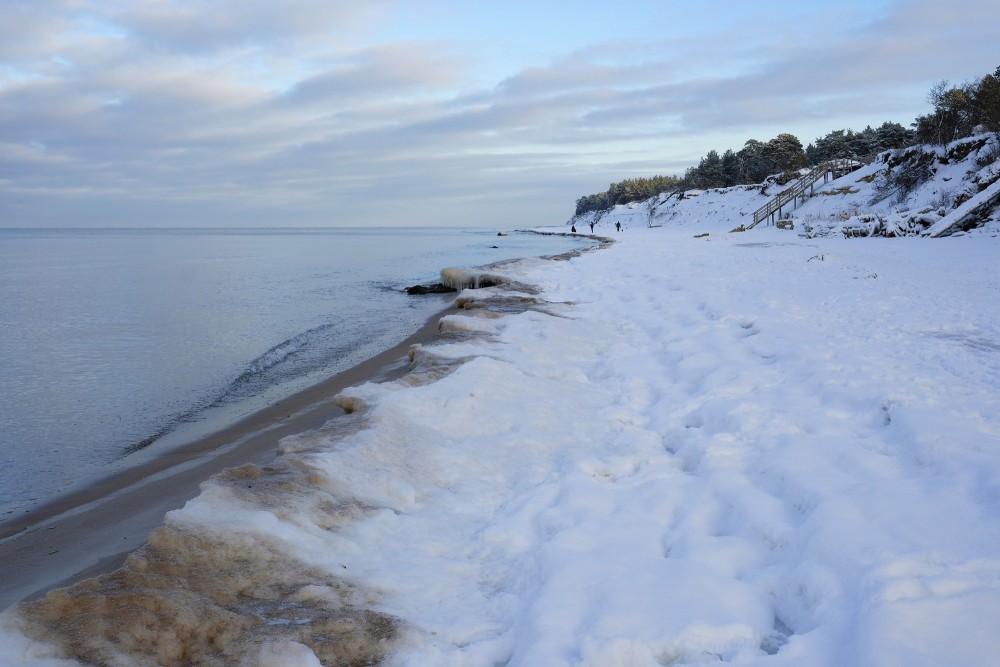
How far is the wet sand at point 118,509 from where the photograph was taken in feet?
14.1

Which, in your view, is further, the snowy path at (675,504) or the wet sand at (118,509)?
the wet sand at (118,509)

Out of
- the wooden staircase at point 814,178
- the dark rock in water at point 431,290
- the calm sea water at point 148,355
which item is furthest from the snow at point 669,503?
the wooden staircase at point 814,178

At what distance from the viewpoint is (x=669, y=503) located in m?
4.29

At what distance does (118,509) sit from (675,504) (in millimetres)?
4624

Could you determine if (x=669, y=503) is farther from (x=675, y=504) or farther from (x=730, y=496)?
(x=730, y=496)

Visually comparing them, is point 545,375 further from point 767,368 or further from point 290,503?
point 290,503

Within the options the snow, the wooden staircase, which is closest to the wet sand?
the snow

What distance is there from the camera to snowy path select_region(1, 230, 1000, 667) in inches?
113

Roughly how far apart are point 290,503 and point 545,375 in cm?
412

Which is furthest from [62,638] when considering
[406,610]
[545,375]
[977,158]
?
[977,158]

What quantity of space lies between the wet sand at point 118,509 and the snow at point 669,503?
48.2 inches

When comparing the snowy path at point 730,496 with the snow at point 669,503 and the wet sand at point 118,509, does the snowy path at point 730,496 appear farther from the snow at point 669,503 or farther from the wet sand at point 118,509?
the wet sand at point 118,509

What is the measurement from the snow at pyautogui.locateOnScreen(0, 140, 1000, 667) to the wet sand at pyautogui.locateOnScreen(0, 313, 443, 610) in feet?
4.02

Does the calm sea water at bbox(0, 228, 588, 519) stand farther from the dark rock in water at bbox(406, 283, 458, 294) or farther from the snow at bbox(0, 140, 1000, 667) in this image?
the snow at bbox(0, 140, 1000, 667)
